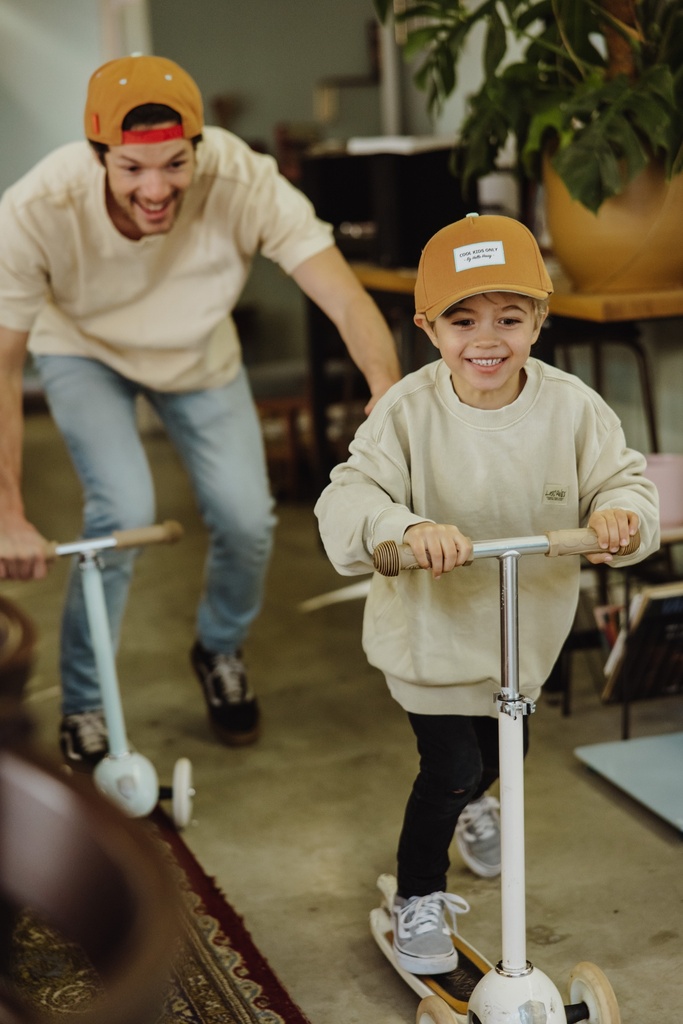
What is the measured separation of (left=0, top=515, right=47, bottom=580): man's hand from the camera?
1.94 meters

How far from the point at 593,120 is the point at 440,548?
4.61ft

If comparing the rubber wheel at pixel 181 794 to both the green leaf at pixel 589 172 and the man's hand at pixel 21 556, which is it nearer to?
the man's hand at pixel 21 556

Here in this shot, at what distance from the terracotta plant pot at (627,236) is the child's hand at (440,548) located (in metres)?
1.38

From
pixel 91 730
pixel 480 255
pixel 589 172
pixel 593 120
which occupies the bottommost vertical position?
pixel 91 730

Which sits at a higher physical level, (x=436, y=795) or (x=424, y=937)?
(x=436, y=795)

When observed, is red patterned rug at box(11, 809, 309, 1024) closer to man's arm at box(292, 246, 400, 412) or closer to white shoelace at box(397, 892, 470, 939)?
white shoelace at box(397, 892, 470, 939)

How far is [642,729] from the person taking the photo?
2734mm

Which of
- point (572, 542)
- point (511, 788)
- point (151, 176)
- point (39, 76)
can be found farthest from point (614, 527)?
point (39, 76)

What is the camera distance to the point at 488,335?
1.60m

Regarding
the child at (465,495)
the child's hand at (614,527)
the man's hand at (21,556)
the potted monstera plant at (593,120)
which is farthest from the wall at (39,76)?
the child's hand at (614,527)

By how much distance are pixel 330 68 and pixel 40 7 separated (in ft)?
5.66

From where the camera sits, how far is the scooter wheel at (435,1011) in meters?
1.62

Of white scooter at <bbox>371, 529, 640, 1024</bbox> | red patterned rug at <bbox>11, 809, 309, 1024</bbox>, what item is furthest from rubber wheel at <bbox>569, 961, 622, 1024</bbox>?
red patterned rug at <bbox>11, 809, 309, 1024</bbox>

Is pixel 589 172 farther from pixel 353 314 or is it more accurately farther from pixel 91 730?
pixel 91 730
